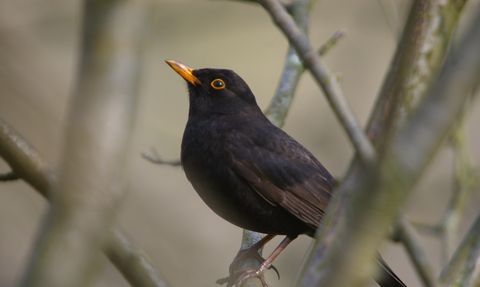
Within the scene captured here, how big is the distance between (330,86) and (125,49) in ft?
2.36

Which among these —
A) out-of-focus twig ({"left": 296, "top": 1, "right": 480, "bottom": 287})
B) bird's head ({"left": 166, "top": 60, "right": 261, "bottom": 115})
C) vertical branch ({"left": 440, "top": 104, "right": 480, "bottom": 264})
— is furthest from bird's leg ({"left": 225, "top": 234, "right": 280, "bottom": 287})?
out-of-focus twig ({"left": 296, "top": 1, "right": 480, "bottom": 287})

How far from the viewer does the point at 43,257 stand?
1.20 metres

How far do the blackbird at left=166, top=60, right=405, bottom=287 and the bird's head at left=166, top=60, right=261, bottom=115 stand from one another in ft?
0.10

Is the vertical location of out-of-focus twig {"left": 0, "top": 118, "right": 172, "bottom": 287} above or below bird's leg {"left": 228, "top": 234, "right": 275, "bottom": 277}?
above

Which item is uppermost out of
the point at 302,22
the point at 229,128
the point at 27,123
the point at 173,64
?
the point at 302,22

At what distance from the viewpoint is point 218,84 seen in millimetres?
3783

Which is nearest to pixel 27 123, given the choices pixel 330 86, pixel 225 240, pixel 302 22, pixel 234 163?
pixel 234 163

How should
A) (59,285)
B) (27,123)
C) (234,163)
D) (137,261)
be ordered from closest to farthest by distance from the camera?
(59,285), (137,261), (27,123), (234,163)

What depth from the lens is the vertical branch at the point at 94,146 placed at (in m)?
1.22

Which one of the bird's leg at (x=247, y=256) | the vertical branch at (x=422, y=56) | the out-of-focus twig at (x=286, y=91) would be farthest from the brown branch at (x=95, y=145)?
the out-of-focus twig at (x=286, y=91)

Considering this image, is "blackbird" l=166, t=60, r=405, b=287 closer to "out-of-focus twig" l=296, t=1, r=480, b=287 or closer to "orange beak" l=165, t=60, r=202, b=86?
"orange beak" l=165, t=60, r=202, b=86

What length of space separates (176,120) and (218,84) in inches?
137

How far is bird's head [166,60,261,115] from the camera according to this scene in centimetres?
374

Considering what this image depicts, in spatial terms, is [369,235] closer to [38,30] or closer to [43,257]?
[43,257]
